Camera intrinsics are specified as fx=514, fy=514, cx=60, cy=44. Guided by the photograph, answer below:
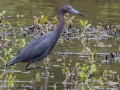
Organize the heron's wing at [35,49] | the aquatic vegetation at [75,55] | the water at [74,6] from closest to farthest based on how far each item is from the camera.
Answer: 1. the aquatic vegetation at [75,55]
2. the heron's wing at [35,49]
3. the water at [74,6]

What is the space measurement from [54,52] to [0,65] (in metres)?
1.74

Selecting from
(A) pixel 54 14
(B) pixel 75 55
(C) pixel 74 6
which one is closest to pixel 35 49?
(B) pixel 75 55

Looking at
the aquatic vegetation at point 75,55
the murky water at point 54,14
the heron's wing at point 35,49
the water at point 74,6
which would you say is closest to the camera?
the aquatic vegetation at point 75,55

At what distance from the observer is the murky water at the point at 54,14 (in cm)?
921

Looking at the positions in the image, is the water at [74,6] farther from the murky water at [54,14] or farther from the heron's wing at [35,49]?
the heron's wing at [35,49]

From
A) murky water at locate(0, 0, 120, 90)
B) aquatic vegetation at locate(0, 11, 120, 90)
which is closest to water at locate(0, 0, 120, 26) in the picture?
murky water at locate(0, 0, 120, 90)

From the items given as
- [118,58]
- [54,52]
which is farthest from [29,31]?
[118,58]

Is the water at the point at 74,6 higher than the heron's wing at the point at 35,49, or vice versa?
the water at the point at 74,6

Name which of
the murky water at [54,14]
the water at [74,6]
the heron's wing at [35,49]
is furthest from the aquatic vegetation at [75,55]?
the water at [74,6]

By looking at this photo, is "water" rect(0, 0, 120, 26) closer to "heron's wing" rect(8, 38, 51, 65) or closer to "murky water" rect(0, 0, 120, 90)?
"murky water" rect(0, 0, 120, 90)

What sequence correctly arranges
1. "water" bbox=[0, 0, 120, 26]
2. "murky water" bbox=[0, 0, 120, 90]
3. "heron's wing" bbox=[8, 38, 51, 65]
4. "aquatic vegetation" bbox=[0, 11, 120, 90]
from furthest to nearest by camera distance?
"water" bbox=[0, 0, 120, 26]
"heron's wing" bbox=[8, 38, 51, 65]
"murky water" bbox=[0, 0, 120, 90]
"aquatic vegetation" bbox=[0, 11, 120, 90]

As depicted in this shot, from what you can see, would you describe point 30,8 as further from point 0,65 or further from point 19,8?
point 0,65

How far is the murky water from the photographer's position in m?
9.21

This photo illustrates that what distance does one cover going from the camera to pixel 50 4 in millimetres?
18969
